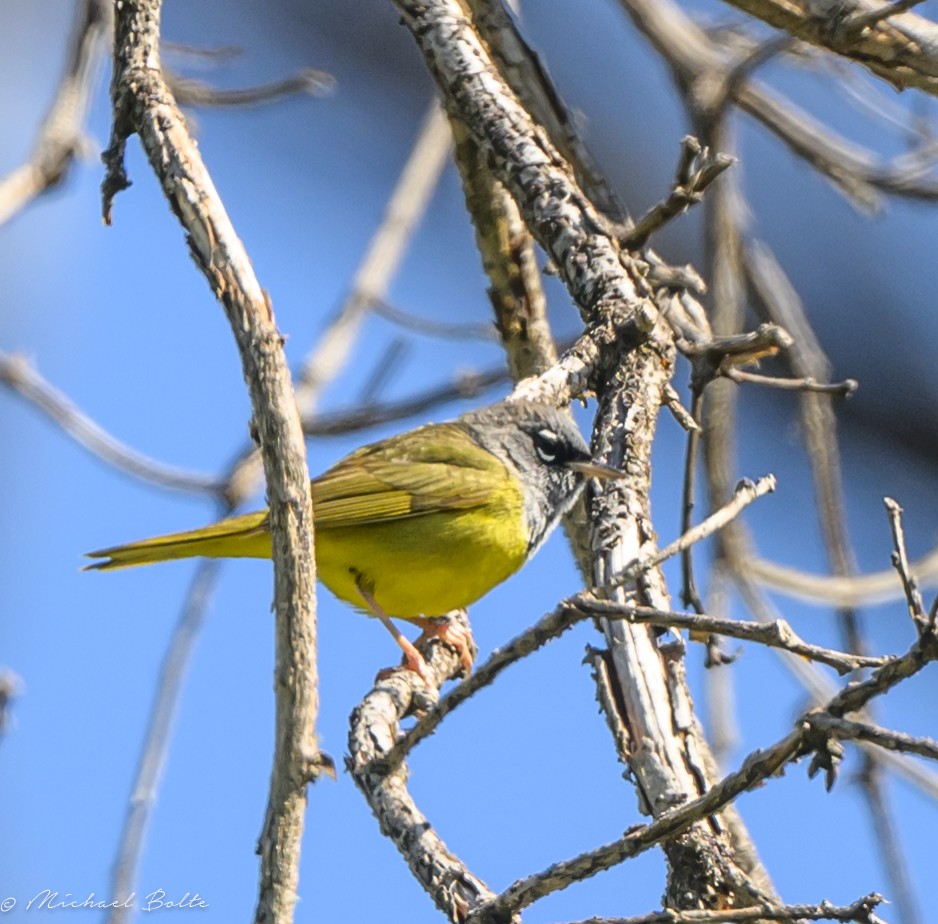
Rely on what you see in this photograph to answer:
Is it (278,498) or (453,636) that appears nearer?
(278,498)

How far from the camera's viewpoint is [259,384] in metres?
2.42

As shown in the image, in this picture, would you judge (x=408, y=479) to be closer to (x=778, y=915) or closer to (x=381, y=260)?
(x=381, y=260)

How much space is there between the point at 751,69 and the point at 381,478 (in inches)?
76.2

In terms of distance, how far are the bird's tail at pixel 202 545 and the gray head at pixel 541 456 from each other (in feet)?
2.85

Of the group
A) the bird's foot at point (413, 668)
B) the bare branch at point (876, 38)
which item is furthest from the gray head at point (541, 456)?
the bare branch at point (876, 38)

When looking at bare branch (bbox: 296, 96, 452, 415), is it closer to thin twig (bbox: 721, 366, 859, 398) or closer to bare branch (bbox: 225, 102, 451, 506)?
bare branch (bbox: 225, 102, 451, 506)

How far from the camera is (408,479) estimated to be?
4.63 m

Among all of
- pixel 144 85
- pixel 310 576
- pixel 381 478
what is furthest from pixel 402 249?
pixel 310 576

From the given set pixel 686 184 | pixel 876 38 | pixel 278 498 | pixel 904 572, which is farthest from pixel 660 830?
pixel 876 38

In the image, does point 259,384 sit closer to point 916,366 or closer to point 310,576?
point 310,576

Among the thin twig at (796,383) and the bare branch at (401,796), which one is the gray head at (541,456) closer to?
the thin twig at (796,383)

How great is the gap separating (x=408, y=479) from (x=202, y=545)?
0.84 m

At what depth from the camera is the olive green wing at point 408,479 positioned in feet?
14.4

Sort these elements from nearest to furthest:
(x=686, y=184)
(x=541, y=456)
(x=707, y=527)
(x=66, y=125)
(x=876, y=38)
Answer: (x=707, y=527), (x=876, y=38), (x=686, y=184), (x=66, y=125), (x=541, y=456)
